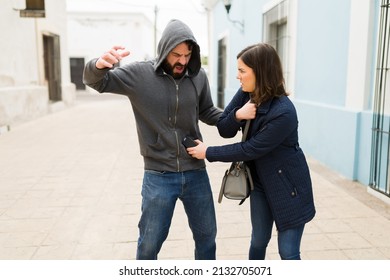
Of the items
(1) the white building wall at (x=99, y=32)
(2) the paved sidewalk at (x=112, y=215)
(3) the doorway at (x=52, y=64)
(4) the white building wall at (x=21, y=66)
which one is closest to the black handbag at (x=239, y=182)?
(2) the paved sidewalk at (x=112, y=215)

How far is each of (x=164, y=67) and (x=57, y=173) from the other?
4016mm

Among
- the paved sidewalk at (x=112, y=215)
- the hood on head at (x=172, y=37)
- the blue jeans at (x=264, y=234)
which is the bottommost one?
the paved sidewalk at (x=112, y=215)

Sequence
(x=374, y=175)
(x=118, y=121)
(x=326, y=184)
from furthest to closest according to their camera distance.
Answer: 1. (x=118, y=121)
2. (x=326, y=184)
3. (x=374, y=175)

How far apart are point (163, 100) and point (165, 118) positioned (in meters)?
0.10

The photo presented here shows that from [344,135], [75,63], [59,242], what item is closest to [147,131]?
[59,242]

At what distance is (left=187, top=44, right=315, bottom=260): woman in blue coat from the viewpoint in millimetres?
2092

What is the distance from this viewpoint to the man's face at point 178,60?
2.15m

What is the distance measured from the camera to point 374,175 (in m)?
4.66

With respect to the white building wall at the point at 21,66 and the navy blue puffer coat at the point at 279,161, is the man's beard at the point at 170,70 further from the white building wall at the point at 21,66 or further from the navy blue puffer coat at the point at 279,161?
the white building wall at the point at 21,66

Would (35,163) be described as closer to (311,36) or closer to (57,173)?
(57,173)

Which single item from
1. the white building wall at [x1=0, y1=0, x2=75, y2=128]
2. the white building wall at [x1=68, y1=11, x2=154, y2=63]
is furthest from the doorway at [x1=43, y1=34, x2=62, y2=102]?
the white building wall at [x1=68, y1=11, x2=154, y2=63]

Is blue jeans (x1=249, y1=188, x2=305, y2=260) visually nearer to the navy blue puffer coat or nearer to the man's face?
the navy blue puffer coat

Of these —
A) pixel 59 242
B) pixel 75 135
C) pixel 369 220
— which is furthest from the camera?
pixel 75 135

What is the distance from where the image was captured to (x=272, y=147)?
6.90ft
